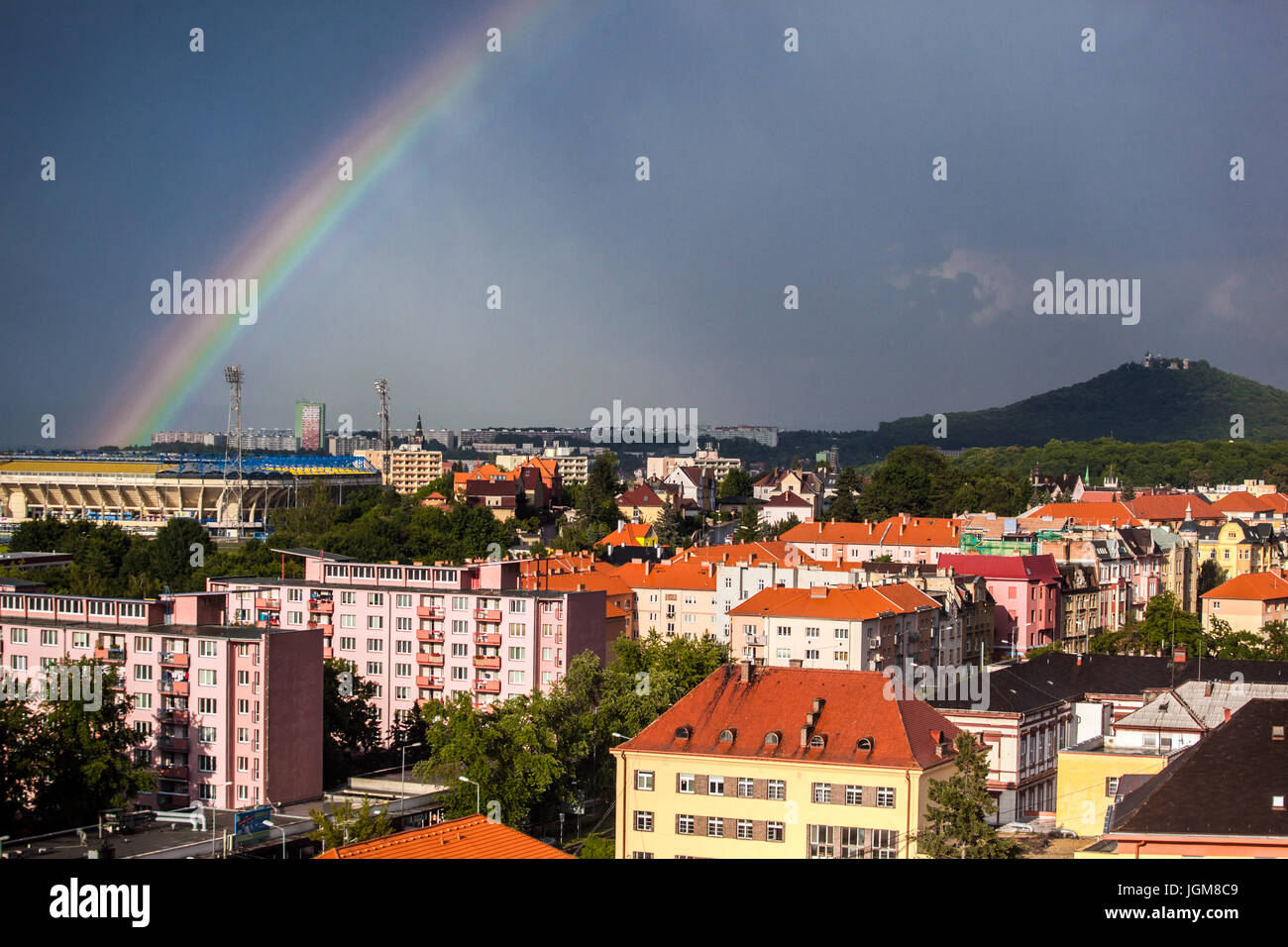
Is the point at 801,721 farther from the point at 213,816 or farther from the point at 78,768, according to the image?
the point at 78,768

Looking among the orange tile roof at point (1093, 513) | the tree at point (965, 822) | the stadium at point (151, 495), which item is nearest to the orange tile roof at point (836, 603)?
the tree at point (965, 822)

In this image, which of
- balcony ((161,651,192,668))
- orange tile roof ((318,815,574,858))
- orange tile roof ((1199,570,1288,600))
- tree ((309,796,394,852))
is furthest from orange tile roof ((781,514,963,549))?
orange tile roof ((318,815,574,858))

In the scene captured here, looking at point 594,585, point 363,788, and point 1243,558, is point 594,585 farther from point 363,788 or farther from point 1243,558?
point 1243,558

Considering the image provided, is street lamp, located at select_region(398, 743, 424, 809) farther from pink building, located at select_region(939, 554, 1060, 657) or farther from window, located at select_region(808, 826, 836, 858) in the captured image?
pink building, located at select_region(939, 554, 1060, 657)

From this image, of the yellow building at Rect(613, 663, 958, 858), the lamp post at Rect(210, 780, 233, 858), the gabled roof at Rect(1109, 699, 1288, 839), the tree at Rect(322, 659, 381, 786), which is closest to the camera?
the gabled roof at Rect(1109, 699, 1288, 839)

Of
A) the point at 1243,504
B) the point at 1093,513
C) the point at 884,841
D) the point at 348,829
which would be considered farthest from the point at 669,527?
the point at 348,829
